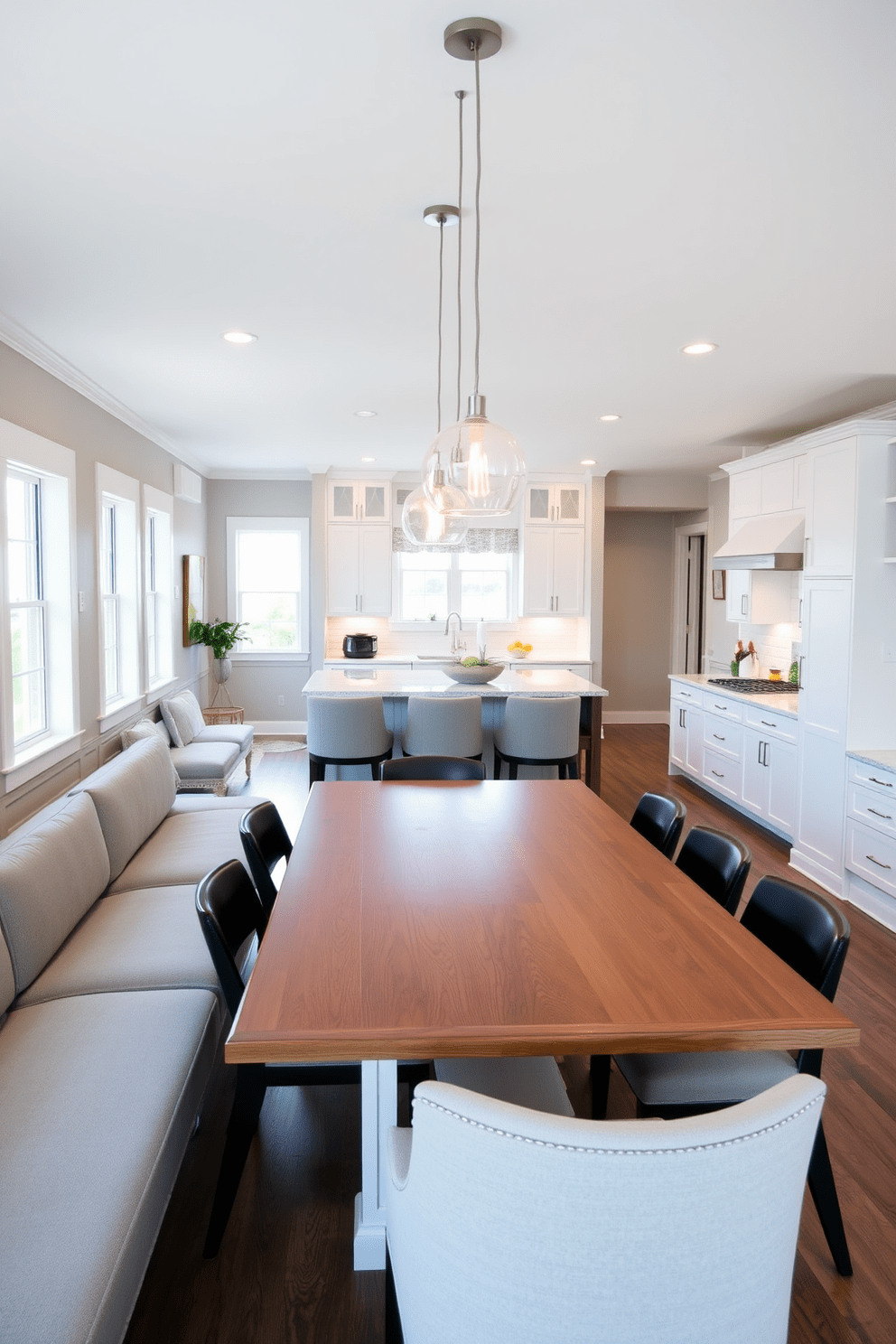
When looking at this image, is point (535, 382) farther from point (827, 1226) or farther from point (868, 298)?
point (827, 1226)

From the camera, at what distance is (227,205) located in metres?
2.48

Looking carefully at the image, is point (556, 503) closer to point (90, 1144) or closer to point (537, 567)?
point (537, 567)

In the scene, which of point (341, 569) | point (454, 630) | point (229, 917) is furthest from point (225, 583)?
point (229, 917)

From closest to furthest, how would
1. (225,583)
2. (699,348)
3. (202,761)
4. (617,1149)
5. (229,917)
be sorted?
(617,1149)
(229,917)
(699,348)
(202,761)
(225,583)

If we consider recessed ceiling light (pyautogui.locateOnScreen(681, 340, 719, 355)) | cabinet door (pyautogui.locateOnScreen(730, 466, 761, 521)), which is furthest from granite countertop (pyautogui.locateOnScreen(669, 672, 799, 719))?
recessed ceiling light (pyautogui.locateOnScreen(681, 340, 719, 355))

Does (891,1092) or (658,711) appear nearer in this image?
(891,1092)

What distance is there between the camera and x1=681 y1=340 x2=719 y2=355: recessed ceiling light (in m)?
3.80

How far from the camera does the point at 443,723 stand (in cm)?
452

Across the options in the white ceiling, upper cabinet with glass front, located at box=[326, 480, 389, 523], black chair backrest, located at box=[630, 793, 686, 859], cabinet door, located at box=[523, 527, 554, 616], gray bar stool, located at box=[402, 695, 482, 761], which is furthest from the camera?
cabinet door, located at box=[523, 527, 554, 616]

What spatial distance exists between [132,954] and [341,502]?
6.11 meters

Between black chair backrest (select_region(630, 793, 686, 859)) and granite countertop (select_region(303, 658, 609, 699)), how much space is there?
68.6 inches

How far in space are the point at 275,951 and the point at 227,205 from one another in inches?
81.5

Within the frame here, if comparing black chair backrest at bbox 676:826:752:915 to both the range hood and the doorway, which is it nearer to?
the range hood

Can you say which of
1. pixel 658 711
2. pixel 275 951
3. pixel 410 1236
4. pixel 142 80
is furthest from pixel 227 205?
pixel 658 711
